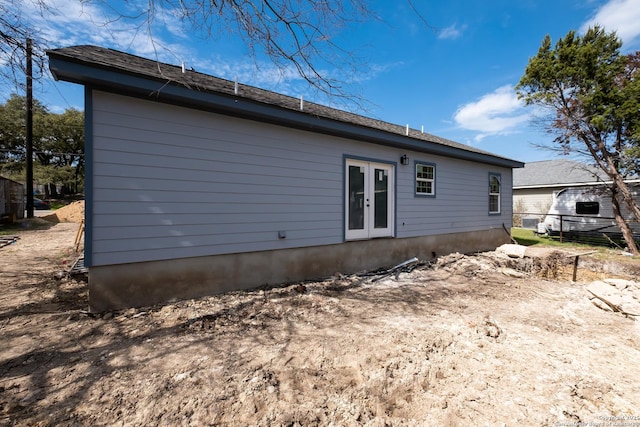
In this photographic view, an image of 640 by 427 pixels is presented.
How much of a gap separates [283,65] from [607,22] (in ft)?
35.7

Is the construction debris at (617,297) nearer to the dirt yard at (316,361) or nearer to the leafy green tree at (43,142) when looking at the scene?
the dirt yard at (316,361)

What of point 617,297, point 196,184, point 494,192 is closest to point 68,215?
point 196,184

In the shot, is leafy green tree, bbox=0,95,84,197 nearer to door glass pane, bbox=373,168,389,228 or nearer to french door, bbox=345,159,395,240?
french door, bbox=345,159,395,240

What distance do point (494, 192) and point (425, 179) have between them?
155 inches

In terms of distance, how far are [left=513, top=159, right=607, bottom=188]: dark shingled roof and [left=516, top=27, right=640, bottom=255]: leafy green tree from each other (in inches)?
Result: 263

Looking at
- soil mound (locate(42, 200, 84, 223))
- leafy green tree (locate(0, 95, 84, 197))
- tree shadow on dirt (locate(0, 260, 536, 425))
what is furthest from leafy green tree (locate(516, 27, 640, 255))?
leafy green tree (locate(0, 95, 84, 197))

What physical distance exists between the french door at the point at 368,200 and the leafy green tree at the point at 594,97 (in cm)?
715

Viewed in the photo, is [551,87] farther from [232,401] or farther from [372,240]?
[232,401]

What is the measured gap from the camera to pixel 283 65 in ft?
11.4

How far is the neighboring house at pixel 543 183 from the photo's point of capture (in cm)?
1633

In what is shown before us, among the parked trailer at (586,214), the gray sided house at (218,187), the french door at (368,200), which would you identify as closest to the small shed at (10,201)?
the gray sided house at (218,187)

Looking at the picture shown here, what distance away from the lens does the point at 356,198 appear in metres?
6.25

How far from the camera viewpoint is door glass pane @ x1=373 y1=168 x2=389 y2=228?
6.57 m

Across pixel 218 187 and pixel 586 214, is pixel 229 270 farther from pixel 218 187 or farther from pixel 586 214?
pixel 586 214
